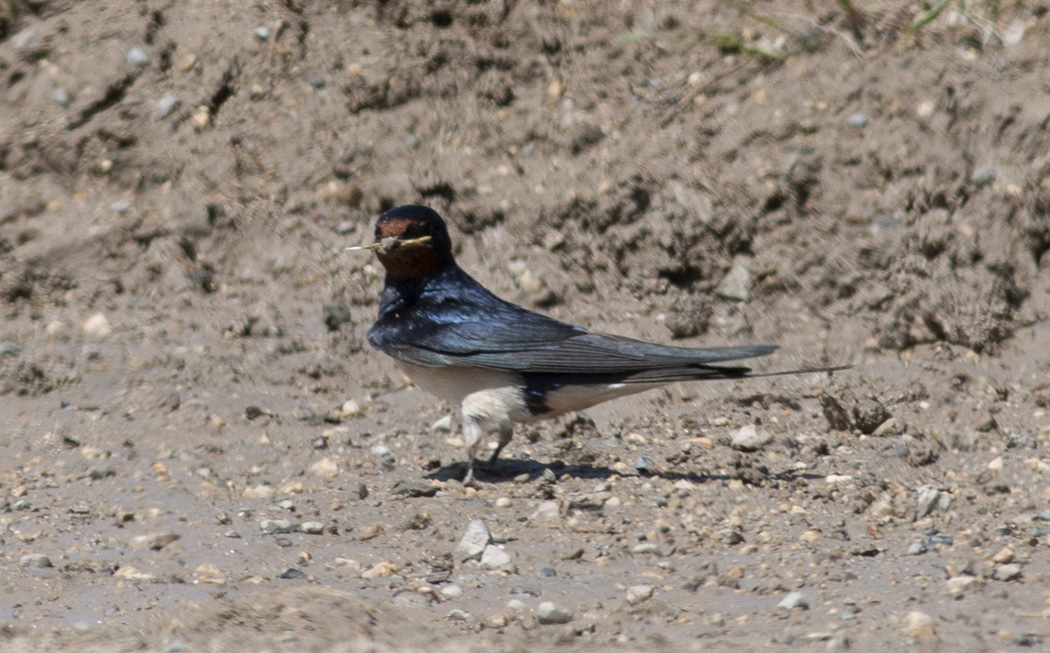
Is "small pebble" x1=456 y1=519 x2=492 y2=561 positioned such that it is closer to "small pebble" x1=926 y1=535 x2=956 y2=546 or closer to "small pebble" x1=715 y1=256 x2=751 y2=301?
"small pebble" x1=926 y1=535 x2=956 y2=546

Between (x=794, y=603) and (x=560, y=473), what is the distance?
5.12ft

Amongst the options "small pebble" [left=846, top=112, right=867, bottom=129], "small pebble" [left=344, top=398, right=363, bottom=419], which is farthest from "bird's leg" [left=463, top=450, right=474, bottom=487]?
"small pebble" [left=846, top=112, right=867, bottom=129]

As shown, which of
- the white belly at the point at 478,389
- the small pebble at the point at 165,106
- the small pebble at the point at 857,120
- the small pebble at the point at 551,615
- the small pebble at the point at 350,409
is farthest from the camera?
the small pebble at the point at 165,106

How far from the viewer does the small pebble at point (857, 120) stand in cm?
656

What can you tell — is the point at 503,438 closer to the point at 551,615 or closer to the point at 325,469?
the point at 325,469

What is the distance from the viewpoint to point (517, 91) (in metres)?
7.14

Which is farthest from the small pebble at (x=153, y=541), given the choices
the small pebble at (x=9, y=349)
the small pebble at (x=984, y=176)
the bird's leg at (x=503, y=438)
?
the small pebble at (x=984, y=176)

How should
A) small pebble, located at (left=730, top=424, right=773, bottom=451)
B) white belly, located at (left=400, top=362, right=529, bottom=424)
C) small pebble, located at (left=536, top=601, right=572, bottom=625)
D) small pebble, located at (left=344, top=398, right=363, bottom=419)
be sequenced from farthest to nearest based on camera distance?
small pebble, located at (left=344, top=398, right=363, bottom=419) → small pebble, located at (left=730, top=424, right=773, bottom=451) → white belly, located at (left=400, top=362, right=529, bottom=424) → small pebble, located at (left=536, top=601, right=572, bottom=625)

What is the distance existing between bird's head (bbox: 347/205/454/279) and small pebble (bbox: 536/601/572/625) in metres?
2.09

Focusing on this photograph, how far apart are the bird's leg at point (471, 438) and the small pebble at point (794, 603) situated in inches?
62.5

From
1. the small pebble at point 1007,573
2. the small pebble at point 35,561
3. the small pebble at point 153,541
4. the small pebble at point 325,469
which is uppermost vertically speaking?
the small pebble at point 1007,573

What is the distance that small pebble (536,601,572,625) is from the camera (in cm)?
364

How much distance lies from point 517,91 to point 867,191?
1960 mm

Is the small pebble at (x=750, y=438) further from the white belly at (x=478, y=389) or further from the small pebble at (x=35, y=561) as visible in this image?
the small pebble at (x=35, y=561)
